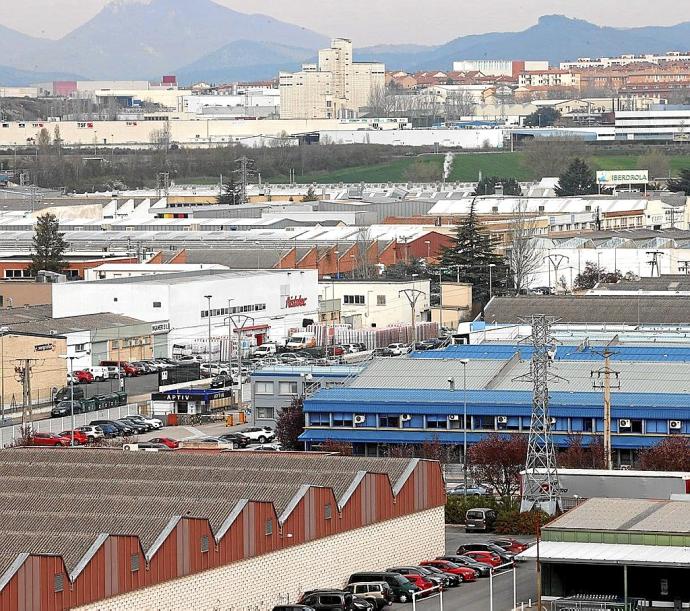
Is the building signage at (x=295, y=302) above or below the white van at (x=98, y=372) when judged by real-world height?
above

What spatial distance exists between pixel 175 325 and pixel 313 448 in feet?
33.6

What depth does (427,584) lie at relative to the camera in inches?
524

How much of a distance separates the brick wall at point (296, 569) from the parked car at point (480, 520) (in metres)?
1.21

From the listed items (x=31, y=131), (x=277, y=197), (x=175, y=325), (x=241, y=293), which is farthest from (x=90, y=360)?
(x=31, y=131)

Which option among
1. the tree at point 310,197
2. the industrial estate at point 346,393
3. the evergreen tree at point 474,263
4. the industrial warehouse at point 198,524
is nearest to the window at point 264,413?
the industrial estate at point 346,393

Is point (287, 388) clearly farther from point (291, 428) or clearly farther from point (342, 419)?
point (342, 419)

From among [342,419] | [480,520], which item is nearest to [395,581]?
[480,520]

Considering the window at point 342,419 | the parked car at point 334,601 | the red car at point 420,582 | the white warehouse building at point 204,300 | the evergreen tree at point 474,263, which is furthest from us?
the evergreen tree at point 474,263

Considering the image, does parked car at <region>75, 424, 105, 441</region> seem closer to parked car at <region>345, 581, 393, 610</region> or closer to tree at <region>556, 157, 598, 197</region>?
parked car at <region>345, 581, 393, 610</region>

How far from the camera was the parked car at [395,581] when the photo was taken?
13062 millimetres

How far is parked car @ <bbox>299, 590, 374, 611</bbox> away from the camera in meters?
12.5

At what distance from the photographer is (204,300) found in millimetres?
29906

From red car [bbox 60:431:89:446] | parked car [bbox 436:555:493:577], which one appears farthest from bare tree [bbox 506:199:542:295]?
parked car [bbox 436:555:493:577]

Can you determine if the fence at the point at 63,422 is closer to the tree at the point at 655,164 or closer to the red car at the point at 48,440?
the red car at the point at 48,440
